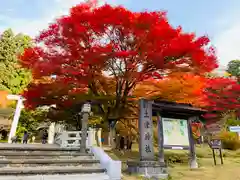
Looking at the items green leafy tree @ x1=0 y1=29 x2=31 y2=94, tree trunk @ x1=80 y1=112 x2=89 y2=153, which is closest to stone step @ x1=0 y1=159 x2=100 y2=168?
tree trunk @ x1=80 y1=112 x2=89 y2=153

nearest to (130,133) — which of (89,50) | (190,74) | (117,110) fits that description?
(117,110)

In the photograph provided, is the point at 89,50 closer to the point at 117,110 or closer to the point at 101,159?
the point at 117,110

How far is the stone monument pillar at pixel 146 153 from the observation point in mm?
8375

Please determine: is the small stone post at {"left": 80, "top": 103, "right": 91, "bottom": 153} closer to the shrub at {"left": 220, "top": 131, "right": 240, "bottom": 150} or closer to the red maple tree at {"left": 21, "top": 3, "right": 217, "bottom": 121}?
the red maple tree at {"left": 21, "top": 3, "right": 217, "bottom": 121}

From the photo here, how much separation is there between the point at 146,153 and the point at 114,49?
5251mm

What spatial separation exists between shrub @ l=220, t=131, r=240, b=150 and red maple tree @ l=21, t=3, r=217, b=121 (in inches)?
421

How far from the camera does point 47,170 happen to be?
21.8ft

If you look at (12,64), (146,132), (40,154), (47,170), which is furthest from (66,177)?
(12,64)

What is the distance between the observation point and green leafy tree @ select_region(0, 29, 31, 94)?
97.7 feet

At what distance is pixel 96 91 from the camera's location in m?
12.9

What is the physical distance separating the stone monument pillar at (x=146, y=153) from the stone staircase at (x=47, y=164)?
168cm

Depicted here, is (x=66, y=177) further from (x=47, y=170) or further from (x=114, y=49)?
(x=114, y=49)

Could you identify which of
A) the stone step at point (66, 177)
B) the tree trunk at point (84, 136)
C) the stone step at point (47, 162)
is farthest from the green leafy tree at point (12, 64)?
the stone step at point (66, 177)

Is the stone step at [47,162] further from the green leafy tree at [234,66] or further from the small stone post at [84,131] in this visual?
the green leafy tree at [234,66]
